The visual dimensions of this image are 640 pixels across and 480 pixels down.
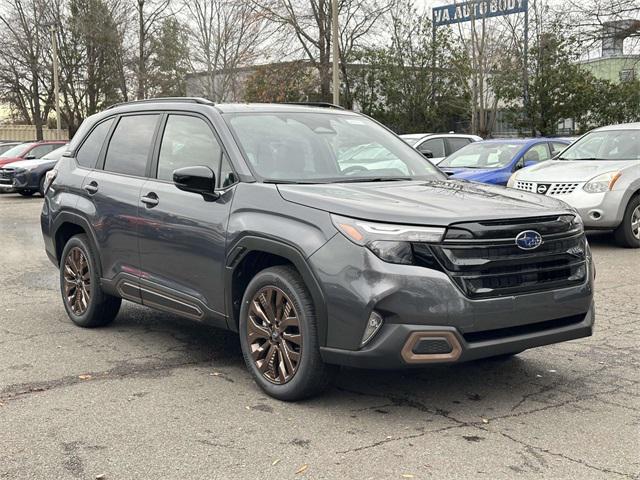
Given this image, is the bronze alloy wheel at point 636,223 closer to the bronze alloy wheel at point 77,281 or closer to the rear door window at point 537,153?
the rear door window at point 537,153

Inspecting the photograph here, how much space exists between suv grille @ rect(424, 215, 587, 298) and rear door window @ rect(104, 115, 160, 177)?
2.69 metres

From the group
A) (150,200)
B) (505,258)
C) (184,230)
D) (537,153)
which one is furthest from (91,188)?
(537,153)

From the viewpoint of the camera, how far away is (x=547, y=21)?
31.4 meters

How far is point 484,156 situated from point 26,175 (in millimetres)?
13552

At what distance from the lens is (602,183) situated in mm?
10680

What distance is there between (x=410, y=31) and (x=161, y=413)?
32.8m

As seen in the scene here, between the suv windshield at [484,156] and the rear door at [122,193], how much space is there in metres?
8.90

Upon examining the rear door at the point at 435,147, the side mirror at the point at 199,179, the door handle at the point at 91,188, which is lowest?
the rear door at the point at 435,147

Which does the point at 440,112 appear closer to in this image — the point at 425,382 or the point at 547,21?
the point at 547,21

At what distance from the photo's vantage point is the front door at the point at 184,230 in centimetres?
504

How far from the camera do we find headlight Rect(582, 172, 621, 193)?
1063 centimetres

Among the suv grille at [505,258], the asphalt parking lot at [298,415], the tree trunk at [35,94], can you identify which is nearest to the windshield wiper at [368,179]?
the suv grille at [505,258]

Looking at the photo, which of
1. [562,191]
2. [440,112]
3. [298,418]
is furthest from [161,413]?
[440,112]

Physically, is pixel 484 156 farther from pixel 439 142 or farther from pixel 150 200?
pixel 150 200
